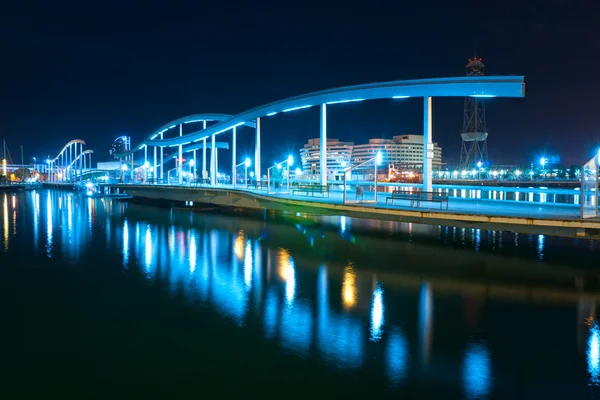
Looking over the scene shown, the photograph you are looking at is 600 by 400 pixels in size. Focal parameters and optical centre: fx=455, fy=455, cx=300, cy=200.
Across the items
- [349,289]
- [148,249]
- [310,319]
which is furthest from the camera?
[148,249]

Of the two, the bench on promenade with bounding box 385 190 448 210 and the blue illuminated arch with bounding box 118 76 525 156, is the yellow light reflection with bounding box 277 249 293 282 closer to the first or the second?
the bench on promenade with bounding box 385 190 448 210

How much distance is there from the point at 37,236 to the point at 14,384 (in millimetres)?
22177

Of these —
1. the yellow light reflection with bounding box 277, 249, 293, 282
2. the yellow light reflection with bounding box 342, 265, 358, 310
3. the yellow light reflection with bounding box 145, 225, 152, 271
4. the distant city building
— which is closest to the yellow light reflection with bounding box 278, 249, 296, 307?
the yellow light reflection with bounding box 277, 249, 293, 282

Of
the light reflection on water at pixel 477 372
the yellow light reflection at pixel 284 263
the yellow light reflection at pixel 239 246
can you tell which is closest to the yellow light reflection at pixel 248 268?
the yellow light reflection at pixel 239 246

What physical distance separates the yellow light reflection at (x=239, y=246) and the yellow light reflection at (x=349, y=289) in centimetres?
520

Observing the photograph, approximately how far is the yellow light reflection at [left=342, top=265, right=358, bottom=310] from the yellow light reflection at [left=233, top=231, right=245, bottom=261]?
17.1 feet

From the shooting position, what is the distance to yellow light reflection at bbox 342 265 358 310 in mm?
12671

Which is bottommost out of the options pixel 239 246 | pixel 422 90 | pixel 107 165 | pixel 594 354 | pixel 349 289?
pixel 594 354

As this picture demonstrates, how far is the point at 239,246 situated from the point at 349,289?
32.3 ft

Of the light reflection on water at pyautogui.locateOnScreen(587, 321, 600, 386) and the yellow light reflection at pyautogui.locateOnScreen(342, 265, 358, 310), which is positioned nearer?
the light reflection on water at pyautogui.locateOnScreen(587, 321, 600, 386)

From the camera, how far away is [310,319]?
37.0 feet

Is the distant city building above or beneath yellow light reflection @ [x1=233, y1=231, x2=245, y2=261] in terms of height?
above

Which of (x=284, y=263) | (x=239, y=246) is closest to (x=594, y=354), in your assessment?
(x=284, y=263)

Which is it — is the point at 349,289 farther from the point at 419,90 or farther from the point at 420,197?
the point at 419,90
